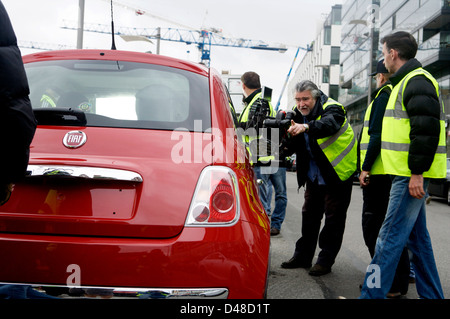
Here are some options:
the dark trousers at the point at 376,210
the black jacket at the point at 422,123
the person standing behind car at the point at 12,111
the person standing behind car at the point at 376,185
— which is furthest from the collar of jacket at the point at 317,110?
the person standing behind car at the point at 12,111

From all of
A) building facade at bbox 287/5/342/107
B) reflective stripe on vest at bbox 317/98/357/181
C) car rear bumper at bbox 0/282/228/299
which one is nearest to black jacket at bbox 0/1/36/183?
car rear bumper at bbox 0/282/228/299

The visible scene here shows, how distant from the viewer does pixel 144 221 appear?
1.82m

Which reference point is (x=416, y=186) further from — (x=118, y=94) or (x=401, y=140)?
(x=118, y=94)

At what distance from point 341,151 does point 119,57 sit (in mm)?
2364

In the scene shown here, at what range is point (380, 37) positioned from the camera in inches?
1481

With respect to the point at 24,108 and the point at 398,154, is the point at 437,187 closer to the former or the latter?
the point at 398,154

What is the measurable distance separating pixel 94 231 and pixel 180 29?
257ft

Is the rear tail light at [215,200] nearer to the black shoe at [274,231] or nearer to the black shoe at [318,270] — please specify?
the black shoe at [318,270]

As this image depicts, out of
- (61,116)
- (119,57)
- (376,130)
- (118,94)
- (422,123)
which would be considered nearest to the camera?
(61,116)

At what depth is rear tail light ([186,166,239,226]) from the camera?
1872mm

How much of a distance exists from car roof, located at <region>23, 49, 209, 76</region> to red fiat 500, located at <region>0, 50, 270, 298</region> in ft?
1.29

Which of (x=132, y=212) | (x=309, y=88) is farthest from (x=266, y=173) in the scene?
(x=132, y=212)
